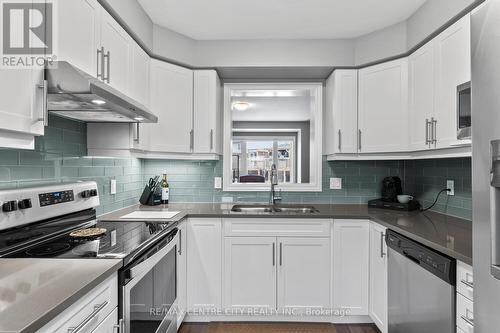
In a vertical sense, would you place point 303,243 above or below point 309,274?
above

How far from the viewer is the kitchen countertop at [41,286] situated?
2.35ft

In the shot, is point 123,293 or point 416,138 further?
point 416,138

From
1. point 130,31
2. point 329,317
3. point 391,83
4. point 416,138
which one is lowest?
point 329,317

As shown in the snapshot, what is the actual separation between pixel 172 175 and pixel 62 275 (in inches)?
76.3

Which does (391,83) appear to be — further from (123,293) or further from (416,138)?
(123,293)

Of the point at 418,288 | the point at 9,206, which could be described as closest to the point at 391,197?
the point at 418,288

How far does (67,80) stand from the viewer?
118 centimetres

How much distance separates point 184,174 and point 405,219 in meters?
1.98

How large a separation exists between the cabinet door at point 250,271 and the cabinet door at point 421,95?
1.35m

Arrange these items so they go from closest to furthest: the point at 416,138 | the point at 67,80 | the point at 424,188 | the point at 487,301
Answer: the point at 487,301 < the point at 67,80 < the point at 416,138 < the point at 424,188

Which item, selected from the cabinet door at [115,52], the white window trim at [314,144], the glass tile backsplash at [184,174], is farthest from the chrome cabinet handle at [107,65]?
the white window trim at [314,144]

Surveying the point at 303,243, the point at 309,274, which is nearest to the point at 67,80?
the point at 303,243

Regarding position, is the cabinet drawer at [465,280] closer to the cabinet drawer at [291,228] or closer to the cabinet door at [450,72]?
the cabinet door at [450,72]

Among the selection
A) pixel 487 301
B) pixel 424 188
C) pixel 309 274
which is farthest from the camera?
pixel 424 188
